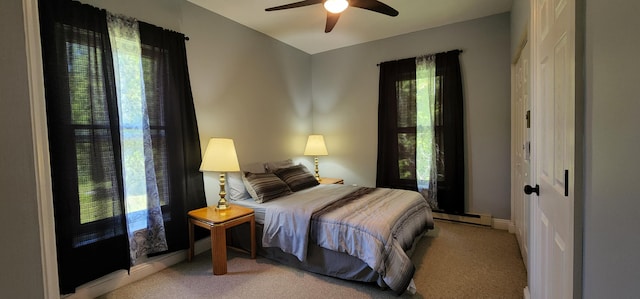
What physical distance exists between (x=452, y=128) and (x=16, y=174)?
3.80 metres

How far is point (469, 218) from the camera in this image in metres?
3.60

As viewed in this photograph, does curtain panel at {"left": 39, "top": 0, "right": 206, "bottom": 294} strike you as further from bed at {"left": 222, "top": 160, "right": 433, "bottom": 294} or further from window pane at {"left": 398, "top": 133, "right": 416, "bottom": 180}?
window pane at {"left": 398, "top": 133, "right": 416, "bottom": 180}

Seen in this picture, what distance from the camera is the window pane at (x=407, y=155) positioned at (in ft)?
12.7

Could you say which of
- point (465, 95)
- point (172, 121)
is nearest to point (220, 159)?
point (172, 121)

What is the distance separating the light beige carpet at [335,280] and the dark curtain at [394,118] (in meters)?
1.31

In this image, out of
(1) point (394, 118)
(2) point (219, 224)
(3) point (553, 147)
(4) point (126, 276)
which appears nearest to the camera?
(3) point (553, 147)

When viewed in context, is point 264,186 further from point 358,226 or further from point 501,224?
point 501,224

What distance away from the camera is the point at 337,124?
458cm

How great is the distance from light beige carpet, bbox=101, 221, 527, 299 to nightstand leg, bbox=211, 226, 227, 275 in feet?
0.23

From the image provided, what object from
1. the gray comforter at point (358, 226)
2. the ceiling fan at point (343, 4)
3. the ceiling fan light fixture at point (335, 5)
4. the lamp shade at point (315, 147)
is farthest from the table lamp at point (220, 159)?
the lamp shade at point (315, 147)

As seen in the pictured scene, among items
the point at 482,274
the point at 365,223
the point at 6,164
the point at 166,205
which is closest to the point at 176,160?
the point at 166,205

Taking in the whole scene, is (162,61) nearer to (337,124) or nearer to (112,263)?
(112,263)

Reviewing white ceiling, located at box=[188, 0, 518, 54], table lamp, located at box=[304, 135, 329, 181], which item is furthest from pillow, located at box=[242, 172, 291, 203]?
white ceiling, located at box=[188, 0, 518, 54]

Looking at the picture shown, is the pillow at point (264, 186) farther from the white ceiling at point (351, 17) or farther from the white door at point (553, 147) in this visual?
the white door at point (553, 147)
